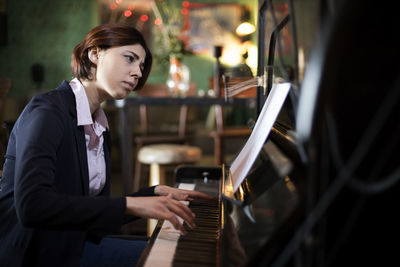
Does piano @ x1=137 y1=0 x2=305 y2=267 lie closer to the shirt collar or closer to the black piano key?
the black piano key

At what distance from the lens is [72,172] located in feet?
3.12

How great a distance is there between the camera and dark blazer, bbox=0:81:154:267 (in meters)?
0.74

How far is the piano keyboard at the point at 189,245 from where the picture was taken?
28.0 inches

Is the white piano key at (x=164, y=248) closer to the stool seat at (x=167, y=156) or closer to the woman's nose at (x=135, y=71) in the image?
the woman's nose at (x=135, y=71)

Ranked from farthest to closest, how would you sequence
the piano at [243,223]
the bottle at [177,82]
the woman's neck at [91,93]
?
1. the bottle at [177,82]
2. the woman's neck at [91,93]
3. the piano at [243,223]

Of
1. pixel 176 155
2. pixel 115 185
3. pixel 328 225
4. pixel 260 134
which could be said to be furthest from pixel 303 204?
pixel 115 185

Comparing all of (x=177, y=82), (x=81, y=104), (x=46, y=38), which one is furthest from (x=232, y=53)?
(x=81, y=104)

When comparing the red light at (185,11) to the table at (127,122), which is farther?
the red light at (185,11)

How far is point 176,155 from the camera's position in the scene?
2.64 meters

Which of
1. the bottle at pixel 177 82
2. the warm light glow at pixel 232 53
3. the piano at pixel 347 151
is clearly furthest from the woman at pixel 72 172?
the warm light glow at pixel 232 53

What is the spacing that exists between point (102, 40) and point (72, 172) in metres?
0.38

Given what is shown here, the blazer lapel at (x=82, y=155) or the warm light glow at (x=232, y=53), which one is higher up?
the warm light glow at (x=232, y=53)

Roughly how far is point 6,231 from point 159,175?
5.73 feet

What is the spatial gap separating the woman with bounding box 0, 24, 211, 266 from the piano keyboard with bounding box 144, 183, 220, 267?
4 cm
